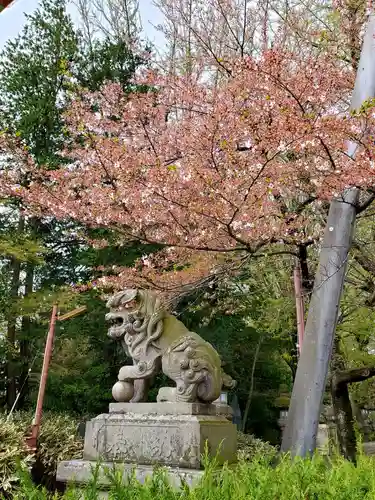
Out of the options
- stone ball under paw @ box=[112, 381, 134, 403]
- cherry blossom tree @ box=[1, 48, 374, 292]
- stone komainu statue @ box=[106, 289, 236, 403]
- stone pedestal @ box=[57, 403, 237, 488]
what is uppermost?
cherry blossom tree @ box=[1, 48, 374, 292]

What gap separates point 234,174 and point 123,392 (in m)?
2.66

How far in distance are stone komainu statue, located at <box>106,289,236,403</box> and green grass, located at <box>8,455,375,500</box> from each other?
88.1 inches

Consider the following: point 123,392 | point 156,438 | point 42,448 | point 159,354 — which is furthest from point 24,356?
point 156,438

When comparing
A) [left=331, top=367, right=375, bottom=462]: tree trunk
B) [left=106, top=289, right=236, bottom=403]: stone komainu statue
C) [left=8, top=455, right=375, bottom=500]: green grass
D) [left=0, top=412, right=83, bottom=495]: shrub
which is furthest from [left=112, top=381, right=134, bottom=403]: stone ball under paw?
[left=331, top=367, right=375, bottom=462]: tree trunk

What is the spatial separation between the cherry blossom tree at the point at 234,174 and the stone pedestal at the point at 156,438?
1.88 m

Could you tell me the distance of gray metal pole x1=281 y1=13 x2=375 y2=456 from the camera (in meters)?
5.70

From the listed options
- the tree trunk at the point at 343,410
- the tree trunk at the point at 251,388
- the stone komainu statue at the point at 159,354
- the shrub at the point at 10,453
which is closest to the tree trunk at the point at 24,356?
the shrub at the point at 10,453

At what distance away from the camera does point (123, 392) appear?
5172mm

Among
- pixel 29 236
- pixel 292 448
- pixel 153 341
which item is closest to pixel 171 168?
pixel 153 341

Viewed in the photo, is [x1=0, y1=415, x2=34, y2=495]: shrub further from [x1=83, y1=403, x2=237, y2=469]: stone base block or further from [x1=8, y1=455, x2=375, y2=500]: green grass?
[x1=8, y1=455, x2=375, y2=500]: green grass

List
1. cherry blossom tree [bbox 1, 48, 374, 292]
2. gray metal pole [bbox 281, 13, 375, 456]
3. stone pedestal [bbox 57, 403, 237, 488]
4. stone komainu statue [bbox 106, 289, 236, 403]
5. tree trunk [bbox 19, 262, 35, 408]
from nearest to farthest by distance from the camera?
stone pedestal [bbox 57, 403, 237, 488] < stone komainu statue [bbox 106, 289, 236, 403] < cherry blossom tree [bbox 1, 48, 374, 292] < gray metal pole [bbox 281, 13, 375, 456] < tree trunk [bbox 19, 262, 35, 408]

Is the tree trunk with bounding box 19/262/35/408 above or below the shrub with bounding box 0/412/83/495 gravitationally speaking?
above

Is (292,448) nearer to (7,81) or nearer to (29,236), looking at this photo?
(29,236)

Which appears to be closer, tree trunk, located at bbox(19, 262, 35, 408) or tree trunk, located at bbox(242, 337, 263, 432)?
tree trunk, located at bbox(19, 262, 35, 408)
